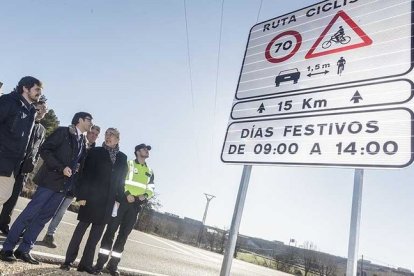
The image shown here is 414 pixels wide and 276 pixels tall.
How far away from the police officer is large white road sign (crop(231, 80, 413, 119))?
8.78 feet

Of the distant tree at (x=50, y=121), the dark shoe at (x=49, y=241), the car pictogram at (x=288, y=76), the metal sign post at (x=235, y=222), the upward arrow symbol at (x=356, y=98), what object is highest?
the distant tree at (x=50, y=121)

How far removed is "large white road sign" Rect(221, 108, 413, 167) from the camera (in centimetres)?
178

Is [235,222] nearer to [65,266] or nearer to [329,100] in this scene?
[329,100]

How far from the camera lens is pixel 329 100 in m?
2.24

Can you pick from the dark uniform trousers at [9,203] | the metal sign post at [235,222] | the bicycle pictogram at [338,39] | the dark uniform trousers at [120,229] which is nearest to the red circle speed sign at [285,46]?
the bicycle pictogram at [338,39]

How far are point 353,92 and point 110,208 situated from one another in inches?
133

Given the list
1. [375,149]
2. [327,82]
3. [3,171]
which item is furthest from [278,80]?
[3,171]

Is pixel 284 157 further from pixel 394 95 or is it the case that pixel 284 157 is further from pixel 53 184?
pixel 53 184

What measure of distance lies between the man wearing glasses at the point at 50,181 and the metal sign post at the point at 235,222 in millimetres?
2387

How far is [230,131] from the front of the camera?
2664 millimetres

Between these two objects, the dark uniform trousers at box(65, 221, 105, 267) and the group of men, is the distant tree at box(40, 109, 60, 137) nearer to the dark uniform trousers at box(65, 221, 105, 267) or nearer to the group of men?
the group of men

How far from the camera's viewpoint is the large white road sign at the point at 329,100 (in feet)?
6.24

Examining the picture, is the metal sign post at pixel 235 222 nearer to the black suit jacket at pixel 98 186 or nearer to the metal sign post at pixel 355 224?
the metal sign post at pixel 355 224

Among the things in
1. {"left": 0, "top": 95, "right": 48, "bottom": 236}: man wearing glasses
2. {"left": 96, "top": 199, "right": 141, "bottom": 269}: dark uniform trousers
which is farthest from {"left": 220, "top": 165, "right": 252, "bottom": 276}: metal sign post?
{"left": 0, "top": 95, "right": 48, "bottom": 236}: man wearing glasses
